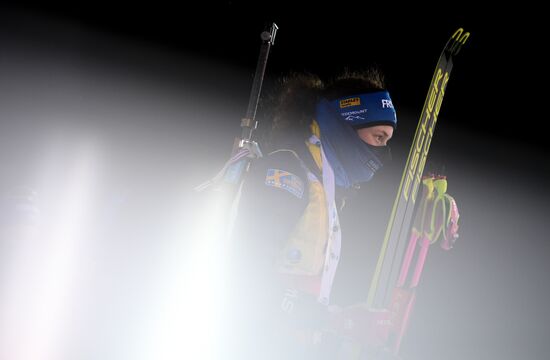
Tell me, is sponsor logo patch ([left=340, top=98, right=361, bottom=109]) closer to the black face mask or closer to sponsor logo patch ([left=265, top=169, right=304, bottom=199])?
the black face mask

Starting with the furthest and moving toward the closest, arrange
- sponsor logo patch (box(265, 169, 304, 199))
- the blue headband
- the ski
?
the ski, the blue headband, sponsor logo patch (box(265, 169, 304, 199))

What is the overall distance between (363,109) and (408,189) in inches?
11.5

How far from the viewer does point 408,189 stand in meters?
1.47

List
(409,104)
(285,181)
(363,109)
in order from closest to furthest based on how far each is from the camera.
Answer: (285,181), (363,109), (409,104)

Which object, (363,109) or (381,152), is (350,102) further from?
(381,152)

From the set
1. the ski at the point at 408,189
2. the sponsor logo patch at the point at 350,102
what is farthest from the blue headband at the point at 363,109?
the ski at the point at 408,189

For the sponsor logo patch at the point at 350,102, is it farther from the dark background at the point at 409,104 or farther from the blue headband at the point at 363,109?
the dark background at the point at 409,104

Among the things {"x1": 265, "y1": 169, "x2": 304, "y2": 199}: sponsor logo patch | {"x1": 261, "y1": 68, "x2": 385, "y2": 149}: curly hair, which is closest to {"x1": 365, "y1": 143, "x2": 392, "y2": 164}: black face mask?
{"x1": 261, "y1": 68, "x2": 385, "y2": 149}: curly hair

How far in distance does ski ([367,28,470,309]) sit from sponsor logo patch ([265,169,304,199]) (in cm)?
39

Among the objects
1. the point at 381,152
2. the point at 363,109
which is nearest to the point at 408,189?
the point at 381,152

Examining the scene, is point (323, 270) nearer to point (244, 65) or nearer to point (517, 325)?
point (244, 65)

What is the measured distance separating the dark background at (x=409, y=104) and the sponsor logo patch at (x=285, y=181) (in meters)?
0.39

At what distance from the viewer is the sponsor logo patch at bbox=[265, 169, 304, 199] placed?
1.16 metres

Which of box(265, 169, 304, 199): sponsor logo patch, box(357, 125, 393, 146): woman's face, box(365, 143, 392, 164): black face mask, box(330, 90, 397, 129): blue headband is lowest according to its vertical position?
box(265, 169, 304, 199): sponsor logo patch
